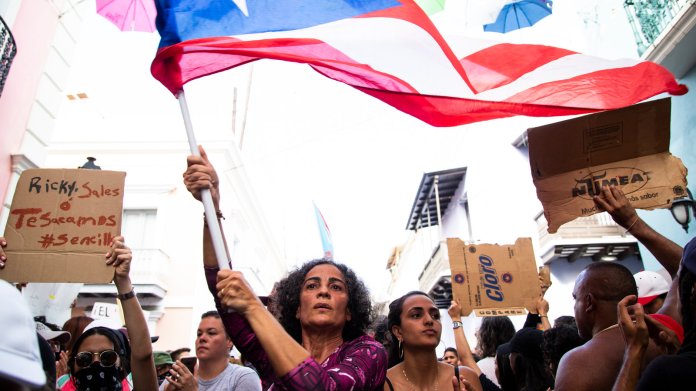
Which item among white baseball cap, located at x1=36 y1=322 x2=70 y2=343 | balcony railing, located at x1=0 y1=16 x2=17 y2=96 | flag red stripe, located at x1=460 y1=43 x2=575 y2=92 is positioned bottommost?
white baseball cap, located at x1=36 y1=322 x2=70 y2=343

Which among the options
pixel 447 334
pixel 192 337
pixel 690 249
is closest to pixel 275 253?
pixel 447 334

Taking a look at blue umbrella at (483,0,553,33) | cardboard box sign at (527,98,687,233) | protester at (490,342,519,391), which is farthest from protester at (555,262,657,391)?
blue umbrella at (483,0,553,33)

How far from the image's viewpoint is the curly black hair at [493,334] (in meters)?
4.95

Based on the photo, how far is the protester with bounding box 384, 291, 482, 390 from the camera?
3.05 meters

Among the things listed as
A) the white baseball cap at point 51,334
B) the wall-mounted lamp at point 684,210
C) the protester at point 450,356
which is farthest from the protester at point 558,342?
the wall-mounted lamp at point 684,210

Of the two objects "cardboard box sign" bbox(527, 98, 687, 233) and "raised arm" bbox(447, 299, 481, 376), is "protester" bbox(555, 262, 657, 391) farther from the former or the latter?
"raised arm" bbox(447, 299, 481, 376)

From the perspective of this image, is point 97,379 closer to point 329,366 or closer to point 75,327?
point 75,327

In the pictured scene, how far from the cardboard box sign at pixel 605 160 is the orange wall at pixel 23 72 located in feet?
20.2

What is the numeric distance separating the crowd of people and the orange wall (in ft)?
11.7

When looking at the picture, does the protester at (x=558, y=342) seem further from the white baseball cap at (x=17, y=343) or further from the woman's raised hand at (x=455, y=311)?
the white baseball cap at (x=17, y=343)

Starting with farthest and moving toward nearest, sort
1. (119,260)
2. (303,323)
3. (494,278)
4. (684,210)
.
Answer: (684,210), (494,278), (119,260), (303,323)

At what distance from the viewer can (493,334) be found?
4953mm

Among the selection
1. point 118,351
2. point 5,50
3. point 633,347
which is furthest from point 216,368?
point 5,50

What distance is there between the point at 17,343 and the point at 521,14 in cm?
700
